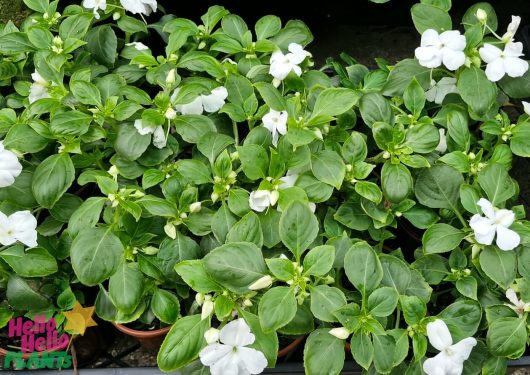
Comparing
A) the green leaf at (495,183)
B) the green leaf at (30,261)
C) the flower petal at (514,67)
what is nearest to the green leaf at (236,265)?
the green leaf at (30,261)

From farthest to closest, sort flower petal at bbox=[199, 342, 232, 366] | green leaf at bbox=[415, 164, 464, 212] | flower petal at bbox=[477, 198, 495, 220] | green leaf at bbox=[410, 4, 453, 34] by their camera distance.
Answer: green leaf at bbox=[410, 4, 453, 34], green leaf at bbox=[415, 164, 464, 212], flower petal at bbox=[477, 198, 495, 220], flower petal at bbox=[199, 342, 232, 366]

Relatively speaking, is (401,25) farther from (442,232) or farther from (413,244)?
(442,232)

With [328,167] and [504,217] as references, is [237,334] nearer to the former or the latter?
[328,167]

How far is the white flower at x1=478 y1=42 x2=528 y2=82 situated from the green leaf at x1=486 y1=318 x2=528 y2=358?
1.62ft

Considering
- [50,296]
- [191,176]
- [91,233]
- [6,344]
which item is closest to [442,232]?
[191,176]

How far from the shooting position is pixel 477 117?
1.21 metres

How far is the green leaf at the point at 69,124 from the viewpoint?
1.12 m

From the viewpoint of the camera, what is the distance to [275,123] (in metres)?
1.13

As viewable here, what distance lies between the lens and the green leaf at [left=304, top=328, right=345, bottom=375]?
961 millimetres

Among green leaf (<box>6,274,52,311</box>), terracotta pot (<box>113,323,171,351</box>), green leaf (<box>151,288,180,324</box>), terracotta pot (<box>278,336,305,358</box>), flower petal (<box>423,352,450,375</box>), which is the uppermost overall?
flower petal (<box>423,352,450,375</box>)

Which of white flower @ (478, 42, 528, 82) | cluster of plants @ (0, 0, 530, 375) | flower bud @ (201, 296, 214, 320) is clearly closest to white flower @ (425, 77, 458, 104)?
cluster of plants @ (0, 0, 530, 375)

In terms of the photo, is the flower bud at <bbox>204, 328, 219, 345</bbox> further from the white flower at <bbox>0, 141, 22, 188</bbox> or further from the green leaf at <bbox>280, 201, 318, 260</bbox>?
the white flower at <bbox>0, 141, 22, 188</bbox>

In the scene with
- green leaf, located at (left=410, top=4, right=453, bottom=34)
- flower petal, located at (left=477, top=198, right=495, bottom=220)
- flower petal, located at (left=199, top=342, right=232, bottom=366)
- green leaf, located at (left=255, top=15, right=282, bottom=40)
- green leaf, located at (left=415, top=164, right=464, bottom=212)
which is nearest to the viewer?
flower petal, located at (left=199, top=342, right=232, bottom=366)

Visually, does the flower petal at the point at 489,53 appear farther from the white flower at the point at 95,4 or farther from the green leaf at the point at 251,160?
the white flower at the point at 95,4
